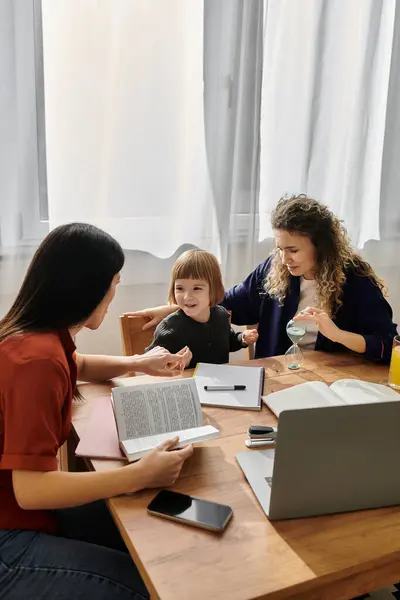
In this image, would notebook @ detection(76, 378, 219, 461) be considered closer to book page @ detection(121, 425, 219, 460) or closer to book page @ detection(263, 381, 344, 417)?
book page @ detection(121, 425, 219, 460)

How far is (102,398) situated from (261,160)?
1375 mm

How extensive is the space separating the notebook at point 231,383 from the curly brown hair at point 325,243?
1.37 feet

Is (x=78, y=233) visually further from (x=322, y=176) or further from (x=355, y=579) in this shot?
(x=322, y=176)

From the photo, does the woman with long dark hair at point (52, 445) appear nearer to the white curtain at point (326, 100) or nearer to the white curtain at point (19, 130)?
the white curtain at point (19, 130)

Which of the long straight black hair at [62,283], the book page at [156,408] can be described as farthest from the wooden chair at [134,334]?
the long straight black hair at [62,283]

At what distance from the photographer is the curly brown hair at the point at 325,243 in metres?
1.76

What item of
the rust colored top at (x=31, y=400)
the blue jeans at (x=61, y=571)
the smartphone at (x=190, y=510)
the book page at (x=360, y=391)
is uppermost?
the rust colored top at (x=31, y=400)

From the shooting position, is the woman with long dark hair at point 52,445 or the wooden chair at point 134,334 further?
the wooden chair at point 134,334

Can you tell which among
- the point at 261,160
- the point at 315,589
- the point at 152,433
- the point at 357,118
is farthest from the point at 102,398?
the point at 357,118

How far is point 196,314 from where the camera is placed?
172 cm

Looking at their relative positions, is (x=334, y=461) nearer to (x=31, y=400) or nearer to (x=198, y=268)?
(x=31, y=400)

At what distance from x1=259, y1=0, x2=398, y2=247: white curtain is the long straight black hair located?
54.8 inches

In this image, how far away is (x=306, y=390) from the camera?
1.38 meters


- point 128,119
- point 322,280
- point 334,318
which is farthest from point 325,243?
point 128,119
